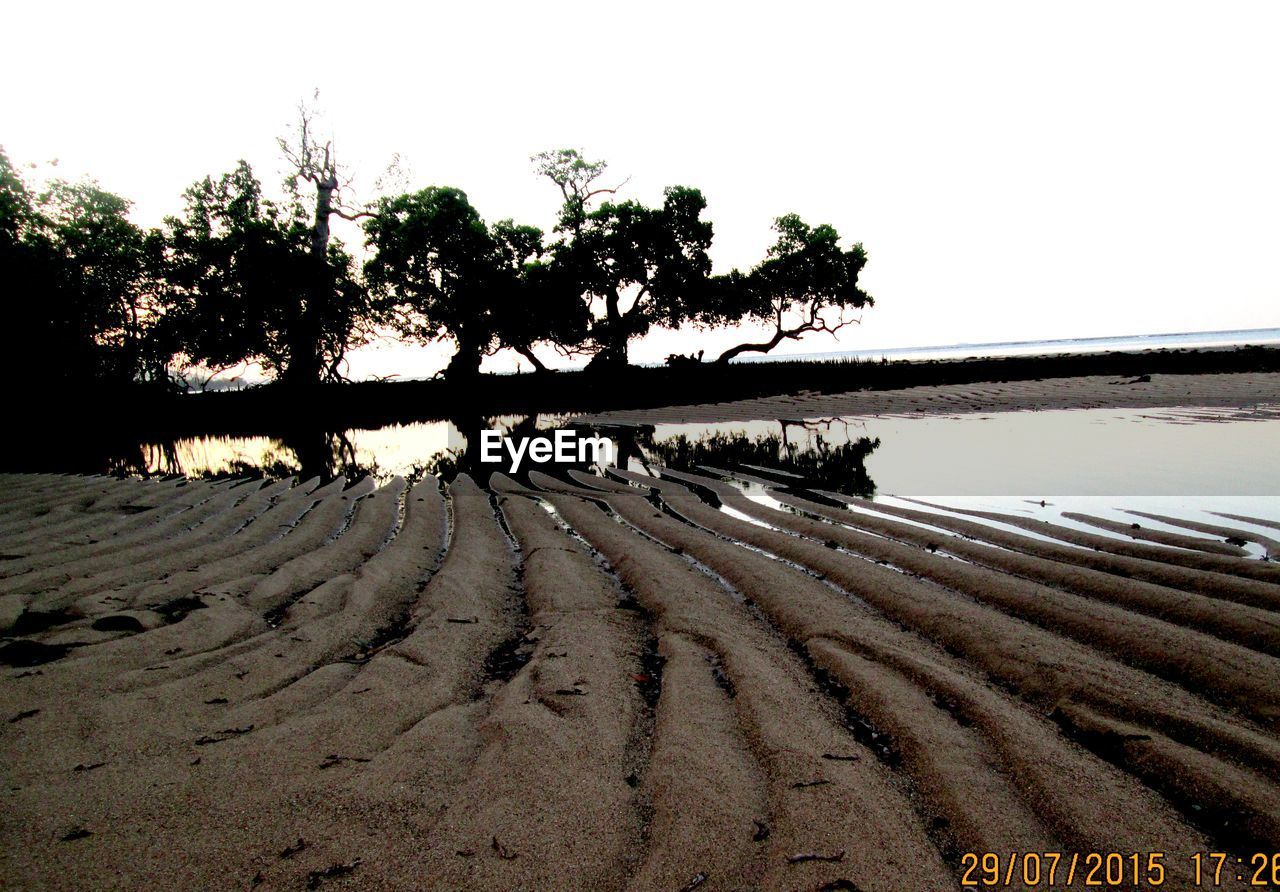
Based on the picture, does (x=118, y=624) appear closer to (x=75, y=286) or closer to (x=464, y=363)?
(x=75, y=286)

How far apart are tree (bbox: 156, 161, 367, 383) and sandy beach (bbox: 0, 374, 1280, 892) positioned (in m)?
23.8

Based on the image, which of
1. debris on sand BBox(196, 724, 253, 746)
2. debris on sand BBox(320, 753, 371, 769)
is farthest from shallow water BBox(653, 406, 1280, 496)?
debris on sand BBox(196, 724, 253, 746)

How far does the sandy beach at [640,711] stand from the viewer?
5.26 feet

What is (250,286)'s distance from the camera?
24.8 metres

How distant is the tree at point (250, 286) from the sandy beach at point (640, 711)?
2383 cm

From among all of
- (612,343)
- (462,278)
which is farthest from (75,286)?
(612,343)

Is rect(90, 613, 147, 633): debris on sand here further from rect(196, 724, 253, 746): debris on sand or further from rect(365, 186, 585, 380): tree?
rect(365, 186, 585, 380): tree

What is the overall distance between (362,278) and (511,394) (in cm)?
801

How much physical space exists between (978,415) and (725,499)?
34.1ft

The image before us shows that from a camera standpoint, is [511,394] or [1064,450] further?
[511,394]

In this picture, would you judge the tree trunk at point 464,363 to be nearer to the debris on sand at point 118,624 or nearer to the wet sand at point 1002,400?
the wet sand at point 1002,400

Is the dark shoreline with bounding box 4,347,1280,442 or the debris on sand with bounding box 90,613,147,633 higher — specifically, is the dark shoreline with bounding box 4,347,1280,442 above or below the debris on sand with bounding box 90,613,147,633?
above

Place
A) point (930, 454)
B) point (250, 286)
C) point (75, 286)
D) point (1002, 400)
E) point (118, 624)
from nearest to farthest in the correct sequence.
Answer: point (118, 624) → point (930, 454) → point (1002, 400) → point (75, 286) → point (250, 286)

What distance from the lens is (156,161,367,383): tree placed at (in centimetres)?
2462
